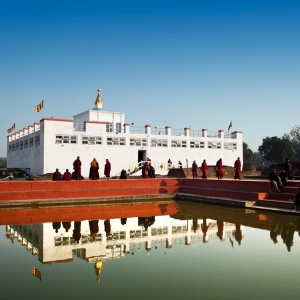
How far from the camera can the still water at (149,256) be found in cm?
554

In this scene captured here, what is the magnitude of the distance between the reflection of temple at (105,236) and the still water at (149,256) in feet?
0.08

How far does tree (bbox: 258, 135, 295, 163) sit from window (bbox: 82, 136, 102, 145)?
4669cm

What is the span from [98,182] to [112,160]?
1377 centimetres

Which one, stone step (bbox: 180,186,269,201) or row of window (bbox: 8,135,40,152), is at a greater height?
row of window (bbox: 8,135,40,152)

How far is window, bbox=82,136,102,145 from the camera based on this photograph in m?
30.1

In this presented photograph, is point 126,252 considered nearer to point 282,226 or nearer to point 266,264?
point 266,264

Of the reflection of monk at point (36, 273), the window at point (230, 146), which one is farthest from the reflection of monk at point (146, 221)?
the window at point (230, 146)

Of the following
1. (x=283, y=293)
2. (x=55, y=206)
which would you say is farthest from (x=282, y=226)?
(x=55, y=206)

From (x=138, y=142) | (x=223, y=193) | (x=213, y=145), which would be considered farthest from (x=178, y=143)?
(x=223, y=193)

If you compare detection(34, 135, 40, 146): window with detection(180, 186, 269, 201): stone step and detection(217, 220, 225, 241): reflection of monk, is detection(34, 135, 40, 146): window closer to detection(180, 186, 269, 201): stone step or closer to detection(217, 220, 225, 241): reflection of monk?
detection(180, 186, 269, 201): stone step

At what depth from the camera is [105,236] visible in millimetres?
9453

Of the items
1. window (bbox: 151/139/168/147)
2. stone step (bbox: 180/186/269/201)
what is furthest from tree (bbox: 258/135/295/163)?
stone step (bbox: 180/186/269/201)

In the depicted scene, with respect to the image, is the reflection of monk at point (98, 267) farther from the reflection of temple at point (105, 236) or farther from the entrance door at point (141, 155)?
the entrance door at point (141, 155)

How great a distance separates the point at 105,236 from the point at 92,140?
2168 centimetres
